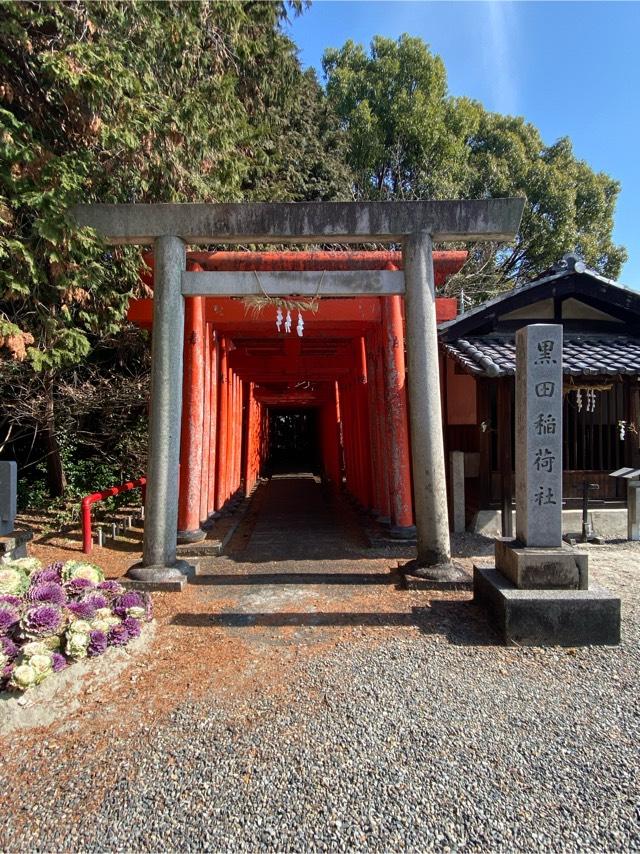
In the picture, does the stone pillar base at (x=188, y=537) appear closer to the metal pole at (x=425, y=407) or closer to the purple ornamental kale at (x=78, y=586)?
the purple ornamental kale at (x=78, y=586)

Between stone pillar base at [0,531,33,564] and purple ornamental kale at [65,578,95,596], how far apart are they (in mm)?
1752

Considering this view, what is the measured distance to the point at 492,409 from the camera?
870 cm

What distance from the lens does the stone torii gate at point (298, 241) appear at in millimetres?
5375

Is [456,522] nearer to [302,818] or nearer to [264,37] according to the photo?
[302,818]

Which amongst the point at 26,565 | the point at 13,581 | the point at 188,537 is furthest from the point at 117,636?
the point at 188,537

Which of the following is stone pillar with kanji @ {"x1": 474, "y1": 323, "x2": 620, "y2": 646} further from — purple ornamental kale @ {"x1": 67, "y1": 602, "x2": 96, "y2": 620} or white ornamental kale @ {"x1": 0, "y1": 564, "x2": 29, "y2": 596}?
white ornamental kale @ {"x1": 0, "y1": 564, "x2": 29, "y2": 596}

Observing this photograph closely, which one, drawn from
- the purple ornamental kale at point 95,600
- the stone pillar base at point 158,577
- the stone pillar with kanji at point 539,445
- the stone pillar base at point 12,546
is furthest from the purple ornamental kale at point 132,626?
the stone pillar with kanji at point 539,445

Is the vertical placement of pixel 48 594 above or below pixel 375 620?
above

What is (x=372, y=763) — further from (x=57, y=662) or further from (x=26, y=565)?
(x=26, y=565)

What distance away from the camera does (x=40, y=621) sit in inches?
129

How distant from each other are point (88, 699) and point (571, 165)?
73.7 ft

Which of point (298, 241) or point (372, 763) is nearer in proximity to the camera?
point (372, 763)

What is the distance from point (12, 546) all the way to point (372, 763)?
15.0 feet

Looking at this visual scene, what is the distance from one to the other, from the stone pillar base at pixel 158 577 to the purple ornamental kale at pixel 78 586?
46.7 inches
